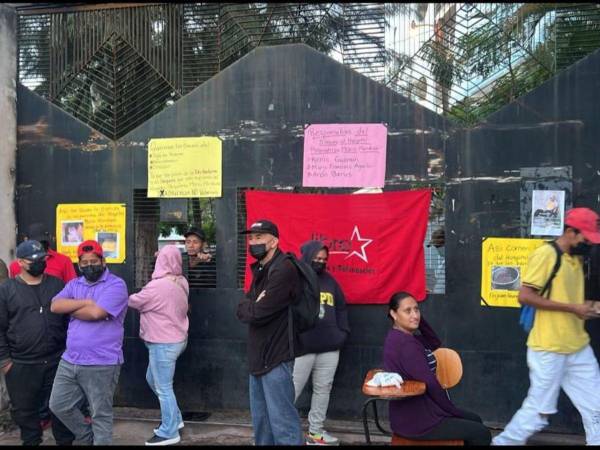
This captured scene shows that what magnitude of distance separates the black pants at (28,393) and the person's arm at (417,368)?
2.95 meters

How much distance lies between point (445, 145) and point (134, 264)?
3.48m

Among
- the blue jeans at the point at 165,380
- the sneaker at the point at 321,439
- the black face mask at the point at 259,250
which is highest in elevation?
the black face mask at the point at 259,250

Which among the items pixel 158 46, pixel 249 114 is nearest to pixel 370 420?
pixel 249 114

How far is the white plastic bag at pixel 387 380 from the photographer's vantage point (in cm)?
405

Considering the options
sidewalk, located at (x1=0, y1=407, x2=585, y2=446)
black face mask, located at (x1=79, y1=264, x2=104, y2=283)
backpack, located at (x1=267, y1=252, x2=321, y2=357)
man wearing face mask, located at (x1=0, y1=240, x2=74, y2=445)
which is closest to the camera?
backpack, located at (x1=267, y1=252, x2=321, y2=357)

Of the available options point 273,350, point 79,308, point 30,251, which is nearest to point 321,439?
point 273,350

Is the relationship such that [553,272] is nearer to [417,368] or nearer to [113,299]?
[417,368]

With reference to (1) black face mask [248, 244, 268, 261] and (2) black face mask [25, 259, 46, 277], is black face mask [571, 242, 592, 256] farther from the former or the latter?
(2) black face mask [25, 259, 46, 277]

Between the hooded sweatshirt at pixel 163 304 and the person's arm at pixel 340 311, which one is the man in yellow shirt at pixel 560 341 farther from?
the hooded sweatshirt at pixel 163 304

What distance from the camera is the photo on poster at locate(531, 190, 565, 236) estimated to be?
5734 mm

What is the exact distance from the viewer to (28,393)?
16.9ft

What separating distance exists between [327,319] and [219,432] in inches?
61.5

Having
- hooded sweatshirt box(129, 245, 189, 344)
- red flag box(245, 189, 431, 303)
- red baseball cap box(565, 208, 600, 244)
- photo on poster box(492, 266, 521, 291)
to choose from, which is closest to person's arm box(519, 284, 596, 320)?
red baseball cap box(565, 208, 600, 244)

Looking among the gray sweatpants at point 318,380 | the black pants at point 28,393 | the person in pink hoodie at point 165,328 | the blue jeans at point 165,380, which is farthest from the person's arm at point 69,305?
the gray sweatpants at point 318,380
